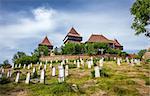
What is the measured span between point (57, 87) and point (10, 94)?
2.74 m

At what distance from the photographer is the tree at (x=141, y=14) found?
44.1 meters

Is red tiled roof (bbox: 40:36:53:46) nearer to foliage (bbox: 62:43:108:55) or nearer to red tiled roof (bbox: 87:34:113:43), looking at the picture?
red tiled roof (bbox: 87:34:113:43)

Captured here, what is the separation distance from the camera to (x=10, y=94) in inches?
622

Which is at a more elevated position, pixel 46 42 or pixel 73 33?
pixel 73 33

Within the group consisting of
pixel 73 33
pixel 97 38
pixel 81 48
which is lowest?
pixel 81 48

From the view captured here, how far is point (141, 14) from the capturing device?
44.8 metres

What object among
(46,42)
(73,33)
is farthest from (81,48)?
(46,42)

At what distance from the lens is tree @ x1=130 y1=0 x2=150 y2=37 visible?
44062 millimetres

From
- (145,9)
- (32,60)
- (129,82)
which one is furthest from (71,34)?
(129,82)

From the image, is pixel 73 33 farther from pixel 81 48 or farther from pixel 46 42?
pixel 81 48

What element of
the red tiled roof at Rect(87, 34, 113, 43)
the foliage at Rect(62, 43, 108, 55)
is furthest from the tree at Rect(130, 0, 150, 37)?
the red tiled roof at Rect(87, 34, 113, 43)

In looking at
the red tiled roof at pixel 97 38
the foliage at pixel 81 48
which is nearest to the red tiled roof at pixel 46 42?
the red tiled roof at pixel 97 38

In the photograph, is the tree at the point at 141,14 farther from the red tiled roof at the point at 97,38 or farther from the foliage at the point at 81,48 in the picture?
the red tiled roof at the point at 97,38

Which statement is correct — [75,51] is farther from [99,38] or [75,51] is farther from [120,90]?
[120,90]
